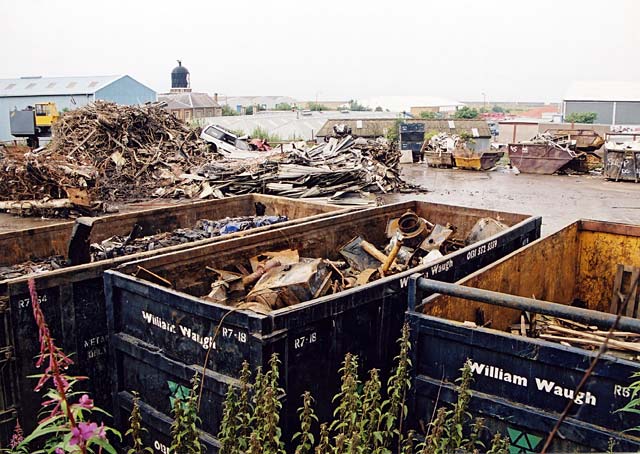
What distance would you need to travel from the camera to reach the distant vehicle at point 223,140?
819 inches

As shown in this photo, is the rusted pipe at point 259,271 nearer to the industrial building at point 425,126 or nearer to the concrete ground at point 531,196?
the concrete ground at point 531,196

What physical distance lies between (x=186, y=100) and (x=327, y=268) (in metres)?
55.5

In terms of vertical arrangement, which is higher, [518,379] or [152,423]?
[518,379]

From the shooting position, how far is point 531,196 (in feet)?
58.7

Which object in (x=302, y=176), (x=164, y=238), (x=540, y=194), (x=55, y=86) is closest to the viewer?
(x=164, y=238)

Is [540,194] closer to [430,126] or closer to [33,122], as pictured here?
[430,126]

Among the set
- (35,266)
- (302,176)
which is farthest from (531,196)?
(35,266)

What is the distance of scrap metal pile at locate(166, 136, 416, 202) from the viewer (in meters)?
15.3

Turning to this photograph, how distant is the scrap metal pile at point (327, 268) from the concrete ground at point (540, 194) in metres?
6.23

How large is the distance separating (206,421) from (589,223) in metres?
5.05

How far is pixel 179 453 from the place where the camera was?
2.65 m

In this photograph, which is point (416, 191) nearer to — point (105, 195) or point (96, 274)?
point (105, 195)

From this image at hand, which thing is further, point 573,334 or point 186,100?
point 186,100

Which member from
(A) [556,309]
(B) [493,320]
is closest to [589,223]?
(B) [493,320]
